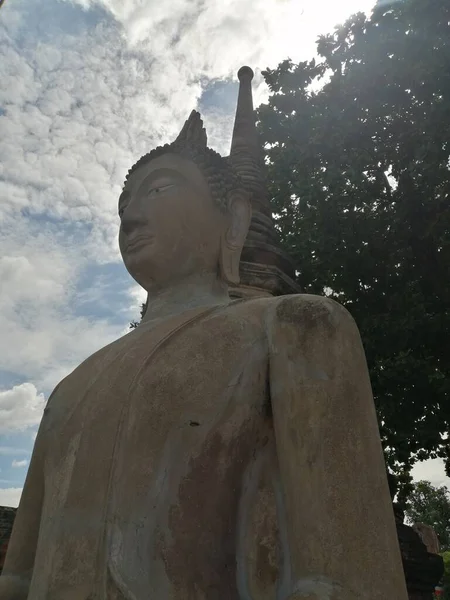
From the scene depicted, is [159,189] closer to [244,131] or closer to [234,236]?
[234,236]

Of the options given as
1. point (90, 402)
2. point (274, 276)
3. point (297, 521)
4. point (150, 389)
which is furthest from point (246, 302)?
point (274, 276)

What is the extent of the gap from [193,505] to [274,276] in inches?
156

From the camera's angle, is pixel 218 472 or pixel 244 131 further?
pixel 244 131

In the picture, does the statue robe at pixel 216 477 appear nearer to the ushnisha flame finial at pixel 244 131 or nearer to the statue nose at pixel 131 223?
the statue nose at pixel 131 223

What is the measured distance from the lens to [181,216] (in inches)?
106

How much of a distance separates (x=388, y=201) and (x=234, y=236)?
26.7 feet

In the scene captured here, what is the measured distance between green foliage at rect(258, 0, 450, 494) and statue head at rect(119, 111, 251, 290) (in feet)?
21.0

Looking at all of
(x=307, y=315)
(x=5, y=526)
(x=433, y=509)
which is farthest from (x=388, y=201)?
(x=433, y=509)

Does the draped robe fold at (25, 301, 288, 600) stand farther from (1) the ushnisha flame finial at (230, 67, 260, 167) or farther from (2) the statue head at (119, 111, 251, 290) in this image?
(1) the ushnisha flame finial at (230, 67, 260, 167)

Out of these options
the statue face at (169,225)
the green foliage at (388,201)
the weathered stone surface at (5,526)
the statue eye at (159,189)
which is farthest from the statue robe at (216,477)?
the green foliage at (388,201)

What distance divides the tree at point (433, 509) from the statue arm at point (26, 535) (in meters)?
37.8

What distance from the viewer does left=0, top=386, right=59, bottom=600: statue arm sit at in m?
2.15

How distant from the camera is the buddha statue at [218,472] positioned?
168 cm

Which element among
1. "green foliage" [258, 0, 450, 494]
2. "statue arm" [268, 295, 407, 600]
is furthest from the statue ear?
"green foliage" [258, 0, 450, 494]
